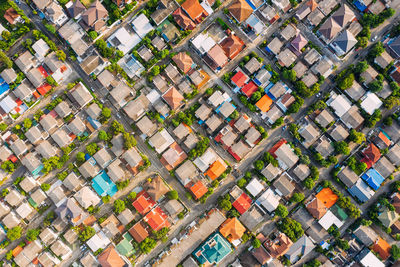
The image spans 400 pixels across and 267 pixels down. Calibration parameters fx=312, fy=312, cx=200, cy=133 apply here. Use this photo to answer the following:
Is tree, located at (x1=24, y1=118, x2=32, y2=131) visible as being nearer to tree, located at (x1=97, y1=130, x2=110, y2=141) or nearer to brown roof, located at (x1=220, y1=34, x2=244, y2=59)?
tree, located at (x1=97, y1=130, x2=110, y2=141)

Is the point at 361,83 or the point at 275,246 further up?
the point at 361,83

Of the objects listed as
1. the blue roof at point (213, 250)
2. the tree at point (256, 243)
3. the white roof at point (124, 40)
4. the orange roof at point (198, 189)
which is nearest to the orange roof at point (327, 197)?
the tree at point (256, 243)

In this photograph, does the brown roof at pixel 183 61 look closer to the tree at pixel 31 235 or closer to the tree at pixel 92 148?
the tree at pixel 92 148

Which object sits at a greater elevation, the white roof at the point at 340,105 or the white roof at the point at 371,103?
the white roof at the point at 340,105

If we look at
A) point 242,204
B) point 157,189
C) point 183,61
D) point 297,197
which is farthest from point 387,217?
point 183,61

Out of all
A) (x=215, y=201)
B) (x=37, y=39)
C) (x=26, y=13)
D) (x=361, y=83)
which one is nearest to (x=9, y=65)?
(x=37, y=39)

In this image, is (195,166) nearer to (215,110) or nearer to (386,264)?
(215,110)
